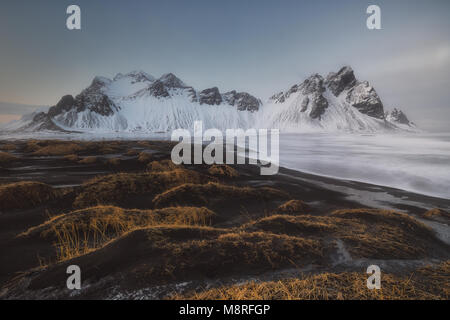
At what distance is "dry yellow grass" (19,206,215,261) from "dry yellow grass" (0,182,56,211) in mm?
2878

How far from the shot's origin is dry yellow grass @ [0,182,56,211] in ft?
23.7

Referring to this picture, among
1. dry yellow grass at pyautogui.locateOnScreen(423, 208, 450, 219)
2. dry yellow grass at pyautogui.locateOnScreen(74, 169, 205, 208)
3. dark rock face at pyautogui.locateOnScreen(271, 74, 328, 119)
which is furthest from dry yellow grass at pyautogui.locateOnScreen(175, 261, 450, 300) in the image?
dark rock face at pyautogui.locateOnScreen(271, 74, 328, 119)

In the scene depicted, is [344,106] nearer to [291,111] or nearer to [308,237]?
[291,111]

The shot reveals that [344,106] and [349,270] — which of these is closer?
[349,270]

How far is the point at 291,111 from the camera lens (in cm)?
17638

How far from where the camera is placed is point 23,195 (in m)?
7.66

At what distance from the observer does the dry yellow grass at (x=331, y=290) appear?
122 inches

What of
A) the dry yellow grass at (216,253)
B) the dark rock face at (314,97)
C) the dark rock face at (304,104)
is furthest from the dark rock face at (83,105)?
the dry yellow grass at (216,253)

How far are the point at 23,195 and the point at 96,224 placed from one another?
4.65 metres

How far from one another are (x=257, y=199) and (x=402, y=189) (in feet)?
33.7

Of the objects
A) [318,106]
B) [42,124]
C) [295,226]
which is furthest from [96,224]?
[318,106]

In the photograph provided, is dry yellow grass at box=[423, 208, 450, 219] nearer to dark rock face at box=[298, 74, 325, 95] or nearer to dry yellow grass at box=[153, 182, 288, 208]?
dry yellow grass at box=[153, 182, 288, 208]

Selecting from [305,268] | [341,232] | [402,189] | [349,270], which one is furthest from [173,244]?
[402,189]

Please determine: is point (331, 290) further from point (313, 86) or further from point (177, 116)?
point (313, 86)
